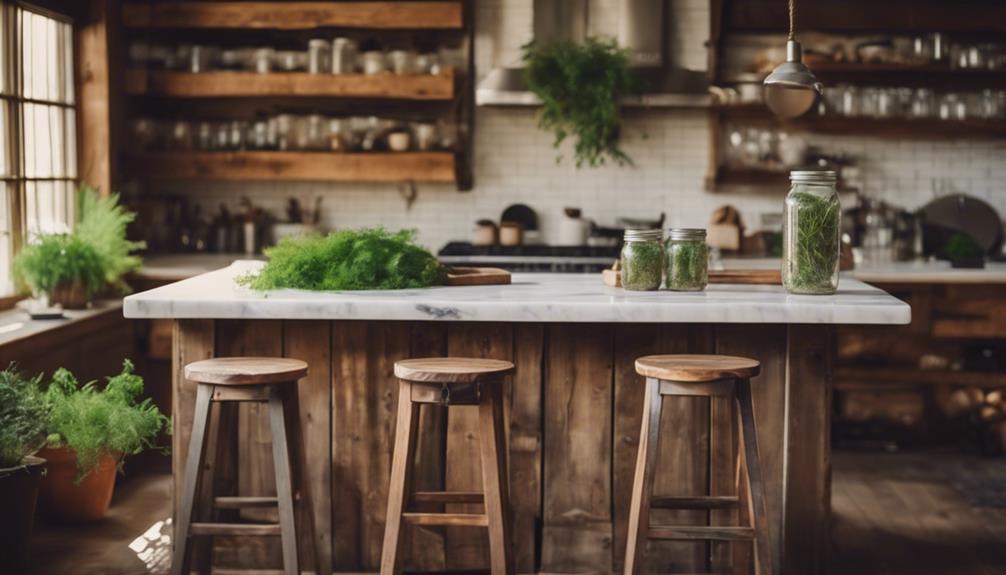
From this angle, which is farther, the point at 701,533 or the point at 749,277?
the point at 749,277

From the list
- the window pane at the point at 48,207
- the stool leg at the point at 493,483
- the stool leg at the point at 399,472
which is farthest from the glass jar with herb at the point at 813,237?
the window pane at the point at 48,207

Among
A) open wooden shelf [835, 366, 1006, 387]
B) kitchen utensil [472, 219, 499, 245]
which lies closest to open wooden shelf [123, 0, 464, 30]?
kitchen utensil [472, 219, 499, 245]

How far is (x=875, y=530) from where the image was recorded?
486 centimetres

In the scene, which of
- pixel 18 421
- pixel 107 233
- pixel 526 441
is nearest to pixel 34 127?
pixel 107 233

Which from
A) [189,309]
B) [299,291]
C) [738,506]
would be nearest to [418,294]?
[299,291]

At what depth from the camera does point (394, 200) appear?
731 centimetres

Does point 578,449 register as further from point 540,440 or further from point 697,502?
point 697,502

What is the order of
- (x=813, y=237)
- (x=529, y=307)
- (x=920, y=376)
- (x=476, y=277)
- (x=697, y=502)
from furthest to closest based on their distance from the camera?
(x=920, y=376) < (x=476, y=277) < (x=813, y=237) < (x=697, y=502) < (x=529, y=307)

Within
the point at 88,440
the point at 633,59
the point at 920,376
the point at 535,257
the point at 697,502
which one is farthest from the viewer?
the point at 633,59

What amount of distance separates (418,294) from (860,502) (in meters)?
2.53

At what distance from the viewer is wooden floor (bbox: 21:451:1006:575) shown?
14.4ft

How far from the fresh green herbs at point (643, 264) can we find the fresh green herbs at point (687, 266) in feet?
0.14

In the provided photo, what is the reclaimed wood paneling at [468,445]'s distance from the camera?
4.02 metres

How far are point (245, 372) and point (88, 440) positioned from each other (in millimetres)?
1370
